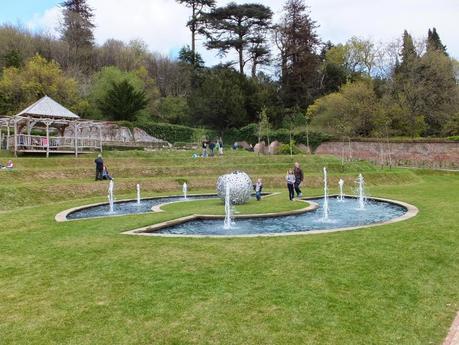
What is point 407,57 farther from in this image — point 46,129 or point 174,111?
point 46,129

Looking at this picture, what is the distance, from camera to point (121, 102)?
49.9 metres

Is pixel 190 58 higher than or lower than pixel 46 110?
higher

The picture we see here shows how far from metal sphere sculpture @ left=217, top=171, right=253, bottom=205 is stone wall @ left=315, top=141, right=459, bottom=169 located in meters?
27.1

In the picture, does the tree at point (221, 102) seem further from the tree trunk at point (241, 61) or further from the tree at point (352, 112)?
the tree at point (352, 112)

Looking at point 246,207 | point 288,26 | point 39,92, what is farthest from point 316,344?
point 288,26

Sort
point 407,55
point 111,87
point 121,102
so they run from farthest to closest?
point 407,55 → point 111,87 → point 121,102

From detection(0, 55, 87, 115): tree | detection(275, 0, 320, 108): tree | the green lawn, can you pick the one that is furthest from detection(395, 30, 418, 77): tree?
the green lawn

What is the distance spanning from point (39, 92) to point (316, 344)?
48.2 meters

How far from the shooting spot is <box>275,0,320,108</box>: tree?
60.7 m

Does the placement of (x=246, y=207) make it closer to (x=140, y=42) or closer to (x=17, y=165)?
(x=17, y=165)

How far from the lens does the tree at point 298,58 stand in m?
60.7

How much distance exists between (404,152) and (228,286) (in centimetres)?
4392

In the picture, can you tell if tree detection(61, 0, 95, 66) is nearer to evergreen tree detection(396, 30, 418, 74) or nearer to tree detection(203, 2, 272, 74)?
tree detection(203, 2, 272, 74)

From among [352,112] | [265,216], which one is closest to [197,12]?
[352,112]
